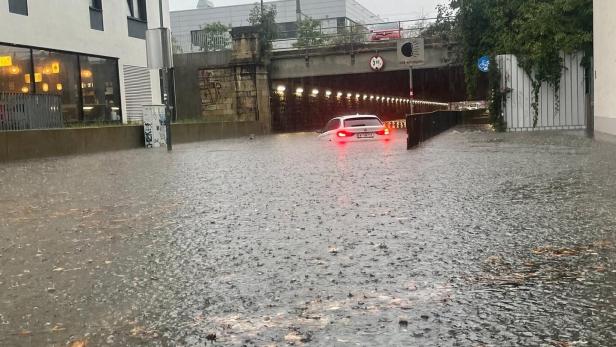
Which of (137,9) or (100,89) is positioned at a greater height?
(137,9)

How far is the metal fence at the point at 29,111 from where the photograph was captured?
68.7 ft

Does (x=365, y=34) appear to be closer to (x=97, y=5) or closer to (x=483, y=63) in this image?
(x=483, y=63)

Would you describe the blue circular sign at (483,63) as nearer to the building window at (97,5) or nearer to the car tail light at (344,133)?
the car tail light at (344,133)

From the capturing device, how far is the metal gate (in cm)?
2619

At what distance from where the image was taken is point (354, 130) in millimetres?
25609

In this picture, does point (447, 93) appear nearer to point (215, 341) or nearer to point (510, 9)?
point (510, 9)

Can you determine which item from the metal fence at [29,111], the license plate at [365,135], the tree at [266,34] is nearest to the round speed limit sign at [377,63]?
the tree at [266,34]

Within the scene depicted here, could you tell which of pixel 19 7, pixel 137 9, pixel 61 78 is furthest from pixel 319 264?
pixel 137 9

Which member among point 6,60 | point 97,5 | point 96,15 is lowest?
point 6,60

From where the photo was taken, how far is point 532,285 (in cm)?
433

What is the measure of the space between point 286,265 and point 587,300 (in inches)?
84.1

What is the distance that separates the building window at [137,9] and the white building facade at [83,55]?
3cm

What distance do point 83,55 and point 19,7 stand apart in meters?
4.40

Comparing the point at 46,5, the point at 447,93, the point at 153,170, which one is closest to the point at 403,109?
the point at 447,93
